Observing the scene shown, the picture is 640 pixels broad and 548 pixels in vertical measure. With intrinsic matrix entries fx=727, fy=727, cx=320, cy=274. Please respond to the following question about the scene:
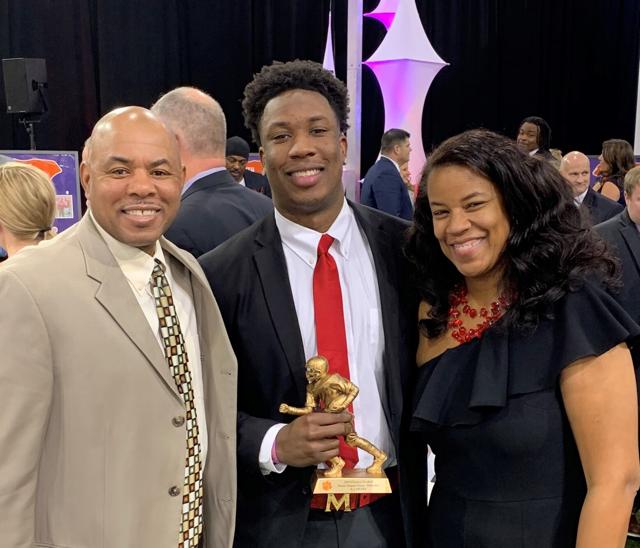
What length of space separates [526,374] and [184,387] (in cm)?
78

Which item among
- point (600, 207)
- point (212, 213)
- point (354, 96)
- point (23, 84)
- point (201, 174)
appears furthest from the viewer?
point (354, 96)

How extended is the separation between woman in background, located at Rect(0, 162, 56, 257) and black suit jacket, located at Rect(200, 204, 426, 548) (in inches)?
44.5

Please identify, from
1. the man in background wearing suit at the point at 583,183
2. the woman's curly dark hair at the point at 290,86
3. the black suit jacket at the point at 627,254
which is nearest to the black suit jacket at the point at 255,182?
the man in background wearing suit at the point at 583,183

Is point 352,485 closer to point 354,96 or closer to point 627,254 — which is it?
point 627,254

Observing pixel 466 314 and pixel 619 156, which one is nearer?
pixel 466 314

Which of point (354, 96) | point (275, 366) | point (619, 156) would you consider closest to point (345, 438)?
point (275, 366)

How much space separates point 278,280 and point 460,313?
47 centimetres

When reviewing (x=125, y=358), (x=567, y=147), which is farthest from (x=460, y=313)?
(x=567, y=147)

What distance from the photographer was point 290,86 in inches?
77.8

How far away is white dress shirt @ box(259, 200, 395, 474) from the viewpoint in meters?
1.84

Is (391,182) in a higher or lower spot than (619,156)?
lower

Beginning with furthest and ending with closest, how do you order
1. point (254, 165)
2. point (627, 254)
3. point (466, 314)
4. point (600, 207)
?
point (254, 165) < point (600, 207) < point (627, 254) < point (466, 314)

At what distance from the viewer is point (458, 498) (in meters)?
1.75

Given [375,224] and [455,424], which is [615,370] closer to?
[455,424]
